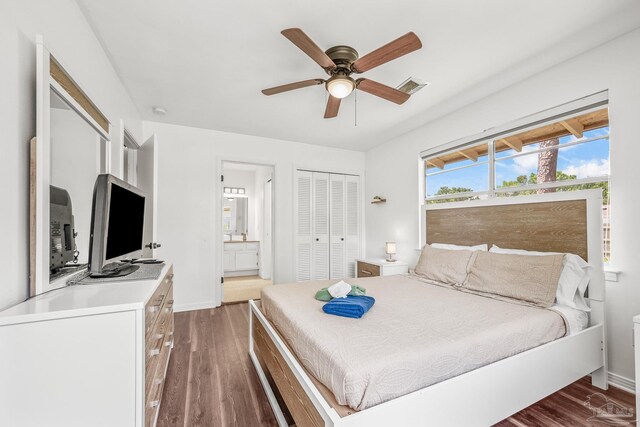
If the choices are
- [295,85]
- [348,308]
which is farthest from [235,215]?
[348,308]

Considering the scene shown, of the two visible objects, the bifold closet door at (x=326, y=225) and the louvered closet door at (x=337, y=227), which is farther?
the louvered closet door at (x=337, y=227)

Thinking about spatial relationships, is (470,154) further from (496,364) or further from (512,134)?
(496,364)

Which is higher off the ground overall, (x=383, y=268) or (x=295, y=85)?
(x=295, y=85)

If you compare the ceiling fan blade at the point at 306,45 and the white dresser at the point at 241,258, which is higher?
the ceiling fan blade at the point at 306,45

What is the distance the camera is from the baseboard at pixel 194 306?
3.82m

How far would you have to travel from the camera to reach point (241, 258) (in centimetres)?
623

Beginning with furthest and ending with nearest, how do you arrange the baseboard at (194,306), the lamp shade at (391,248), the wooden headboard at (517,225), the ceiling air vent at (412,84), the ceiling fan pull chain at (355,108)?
1. the lamp shade at (391,248)
2. the baseboard at (194,306)
3. the ceiling fan pull chain at (355,108)
4. the ceiling air vent at (412,84)
5. the wooden headboard at (517,225)

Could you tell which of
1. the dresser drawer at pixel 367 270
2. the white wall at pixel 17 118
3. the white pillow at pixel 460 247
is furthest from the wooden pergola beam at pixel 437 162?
the white wall at pixel 17 118

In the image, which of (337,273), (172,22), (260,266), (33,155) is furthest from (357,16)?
(260,266)

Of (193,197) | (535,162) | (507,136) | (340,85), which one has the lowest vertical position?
(193,197)

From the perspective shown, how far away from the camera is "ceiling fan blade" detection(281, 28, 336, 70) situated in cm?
158

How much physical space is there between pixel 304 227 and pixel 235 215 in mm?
A: 2795

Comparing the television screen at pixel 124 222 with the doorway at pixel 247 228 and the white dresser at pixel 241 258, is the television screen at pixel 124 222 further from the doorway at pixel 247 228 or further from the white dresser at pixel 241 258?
the white dresser at pixel 241 258

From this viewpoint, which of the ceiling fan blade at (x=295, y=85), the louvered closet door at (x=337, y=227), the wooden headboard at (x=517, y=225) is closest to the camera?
the ceiling fan blade at (x=295, y=85)
